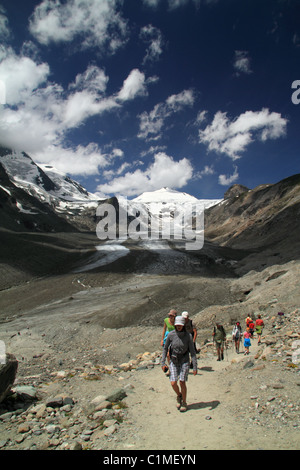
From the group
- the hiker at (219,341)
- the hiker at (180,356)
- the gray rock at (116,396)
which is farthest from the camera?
the hiker at (219,341)

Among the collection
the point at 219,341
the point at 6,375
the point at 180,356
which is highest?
the point at 180,356

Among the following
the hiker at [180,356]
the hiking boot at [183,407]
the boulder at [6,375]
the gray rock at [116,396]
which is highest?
the hiker at [180,356]

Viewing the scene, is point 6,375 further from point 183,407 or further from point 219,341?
point 219,341

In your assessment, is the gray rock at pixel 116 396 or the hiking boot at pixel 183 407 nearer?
the hiking boot at pixel 183 407

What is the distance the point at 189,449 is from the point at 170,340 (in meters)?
2.56

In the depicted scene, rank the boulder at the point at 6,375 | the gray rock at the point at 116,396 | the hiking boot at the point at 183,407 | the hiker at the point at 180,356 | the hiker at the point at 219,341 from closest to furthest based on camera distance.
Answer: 1. the hiking boot at the point at 183,407
2. the hiker at the point at 180,356
3. the boulder at the point at 6,375
4. the gray rock at the point at 116,396
5. the hiker at the point at 219,341

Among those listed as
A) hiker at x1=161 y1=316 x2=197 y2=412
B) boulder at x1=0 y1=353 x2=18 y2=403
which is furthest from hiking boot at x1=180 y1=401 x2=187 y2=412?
boulder at x1=0 y1=353 x2=18 y2=403

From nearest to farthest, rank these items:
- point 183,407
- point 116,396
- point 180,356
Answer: point 183,407 → point 180,356 → point 116,396

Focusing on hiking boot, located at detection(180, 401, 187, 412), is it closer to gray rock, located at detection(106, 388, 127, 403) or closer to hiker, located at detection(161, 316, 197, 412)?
hiker, located at detection(161, 316, 197, 412)

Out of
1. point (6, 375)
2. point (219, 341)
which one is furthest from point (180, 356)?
point (219, 341)

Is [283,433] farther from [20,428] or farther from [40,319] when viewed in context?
[40,319]

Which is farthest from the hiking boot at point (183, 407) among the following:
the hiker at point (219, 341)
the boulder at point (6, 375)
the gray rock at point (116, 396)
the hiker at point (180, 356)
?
the hiker at point (219, 341)

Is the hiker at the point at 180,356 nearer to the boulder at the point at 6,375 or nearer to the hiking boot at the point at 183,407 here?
the hiking boot at the point at 183,407
